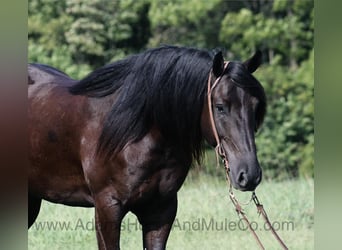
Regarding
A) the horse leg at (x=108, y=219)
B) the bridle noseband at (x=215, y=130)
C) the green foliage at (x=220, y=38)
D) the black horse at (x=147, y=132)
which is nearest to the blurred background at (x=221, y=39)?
the green foliage at (x=220, y=38)

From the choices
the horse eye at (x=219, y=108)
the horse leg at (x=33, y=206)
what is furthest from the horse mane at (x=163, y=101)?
the horse leg at (x=33, y=206)

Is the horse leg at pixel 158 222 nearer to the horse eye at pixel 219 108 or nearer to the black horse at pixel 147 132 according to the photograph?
the black horse at pixel 147 132

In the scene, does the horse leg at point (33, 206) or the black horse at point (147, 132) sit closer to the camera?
the black horse at point (147, 132)

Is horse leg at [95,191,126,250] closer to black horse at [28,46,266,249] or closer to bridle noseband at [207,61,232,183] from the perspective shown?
black horse at [28,46,266,249]

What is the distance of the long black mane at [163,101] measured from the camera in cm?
319

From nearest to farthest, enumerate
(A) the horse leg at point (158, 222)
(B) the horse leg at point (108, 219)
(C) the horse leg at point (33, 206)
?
(B) the horse leg at point (108, 219)
(A) the horse leg at point (158, 222)
(C) the horse leg at point (33, 206)

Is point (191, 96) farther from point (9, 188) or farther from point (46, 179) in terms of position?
point (9, 188)

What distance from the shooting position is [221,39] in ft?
33.2

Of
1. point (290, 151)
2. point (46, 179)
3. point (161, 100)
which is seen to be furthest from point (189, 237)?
point (290, 151)

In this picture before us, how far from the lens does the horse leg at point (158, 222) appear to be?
3.41 metres

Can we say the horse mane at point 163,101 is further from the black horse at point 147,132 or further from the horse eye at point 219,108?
the horse eye at point 219,108

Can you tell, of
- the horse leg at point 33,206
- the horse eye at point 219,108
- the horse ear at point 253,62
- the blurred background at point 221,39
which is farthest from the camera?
the blurred background at point 221,39

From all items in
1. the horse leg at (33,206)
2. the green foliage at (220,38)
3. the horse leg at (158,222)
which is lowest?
the horse leg at (158,222)

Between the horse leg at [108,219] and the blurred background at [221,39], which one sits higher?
the blurred background at [221,39]
